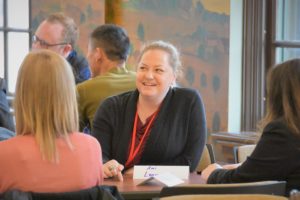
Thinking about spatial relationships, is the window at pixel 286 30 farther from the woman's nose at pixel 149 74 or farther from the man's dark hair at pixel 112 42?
the woman's nose at pixel 149 74

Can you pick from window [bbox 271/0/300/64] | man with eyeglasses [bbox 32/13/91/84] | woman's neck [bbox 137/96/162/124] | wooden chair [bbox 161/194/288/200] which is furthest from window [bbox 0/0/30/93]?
wooden chair [bbox 161/194/288/200]

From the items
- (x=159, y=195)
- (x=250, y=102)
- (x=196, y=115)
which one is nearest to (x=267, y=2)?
(x=250, y=102)

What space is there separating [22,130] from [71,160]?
228mm

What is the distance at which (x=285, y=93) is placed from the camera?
300cm

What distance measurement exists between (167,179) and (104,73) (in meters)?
1.29

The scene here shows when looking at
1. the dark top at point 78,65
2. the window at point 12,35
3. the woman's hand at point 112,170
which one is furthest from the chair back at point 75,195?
the window at point 12,35

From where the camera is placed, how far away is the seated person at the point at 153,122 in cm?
365

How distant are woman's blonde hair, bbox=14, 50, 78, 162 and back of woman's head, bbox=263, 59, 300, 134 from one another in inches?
38.9

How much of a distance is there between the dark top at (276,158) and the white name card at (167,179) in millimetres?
325

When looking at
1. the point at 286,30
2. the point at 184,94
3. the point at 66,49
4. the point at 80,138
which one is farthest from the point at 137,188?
the point at 286,30

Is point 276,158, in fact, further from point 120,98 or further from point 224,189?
point 120,98

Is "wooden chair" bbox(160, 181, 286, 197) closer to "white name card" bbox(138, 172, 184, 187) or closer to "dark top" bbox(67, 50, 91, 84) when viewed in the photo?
"white name card" bbox(138, 172, 184, 187)

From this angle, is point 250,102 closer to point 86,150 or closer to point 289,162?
point 289,162

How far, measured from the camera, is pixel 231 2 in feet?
18.4
